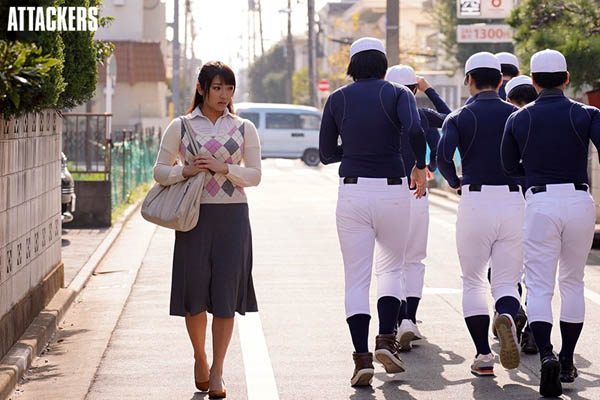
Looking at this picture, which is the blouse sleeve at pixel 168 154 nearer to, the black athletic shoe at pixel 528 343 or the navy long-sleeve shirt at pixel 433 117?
the navy long-sleeve shirt at pixel 433 117

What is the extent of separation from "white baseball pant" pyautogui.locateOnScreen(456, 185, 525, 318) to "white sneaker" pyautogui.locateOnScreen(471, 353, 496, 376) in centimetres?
28

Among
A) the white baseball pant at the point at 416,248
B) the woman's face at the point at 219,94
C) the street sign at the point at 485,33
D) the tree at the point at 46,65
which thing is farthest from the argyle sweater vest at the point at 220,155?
the street sign at the point at 485,33

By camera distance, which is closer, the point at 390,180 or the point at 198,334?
the point at 198,334

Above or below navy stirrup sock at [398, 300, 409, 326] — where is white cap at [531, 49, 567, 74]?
above

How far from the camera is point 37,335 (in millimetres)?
8141

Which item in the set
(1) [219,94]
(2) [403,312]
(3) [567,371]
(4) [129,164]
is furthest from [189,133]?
(4) [129,164]

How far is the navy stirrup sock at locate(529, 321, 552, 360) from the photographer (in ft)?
22.0

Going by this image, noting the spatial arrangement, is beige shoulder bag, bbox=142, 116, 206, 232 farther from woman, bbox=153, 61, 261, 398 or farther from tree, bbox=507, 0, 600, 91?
tree, bbox=507, 0, 600, 91

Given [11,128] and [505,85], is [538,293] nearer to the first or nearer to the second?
[505,85]

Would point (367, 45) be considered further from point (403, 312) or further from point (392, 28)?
point (392, 28)

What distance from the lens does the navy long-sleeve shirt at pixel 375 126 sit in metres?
6.97

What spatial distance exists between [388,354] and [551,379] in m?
0.95

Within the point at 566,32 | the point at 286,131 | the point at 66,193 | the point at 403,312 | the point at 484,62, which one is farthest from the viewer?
the point at 286,131

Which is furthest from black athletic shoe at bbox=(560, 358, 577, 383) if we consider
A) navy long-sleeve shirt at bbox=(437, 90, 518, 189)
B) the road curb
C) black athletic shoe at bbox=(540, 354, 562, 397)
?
the road curb
